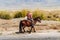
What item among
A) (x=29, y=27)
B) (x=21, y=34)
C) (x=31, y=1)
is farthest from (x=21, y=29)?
(x=31, y=1)

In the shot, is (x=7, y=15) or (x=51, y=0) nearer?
(x=7, y=15)

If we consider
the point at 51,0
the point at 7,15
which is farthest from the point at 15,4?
the point at 7,15

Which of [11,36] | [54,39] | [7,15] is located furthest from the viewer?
[7,15]

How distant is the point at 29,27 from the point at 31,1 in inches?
2375

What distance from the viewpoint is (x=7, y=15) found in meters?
43.3

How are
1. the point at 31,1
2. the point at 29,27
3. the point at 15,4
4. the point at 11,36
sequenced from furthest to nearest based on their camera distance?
the point at 31,1
the point at 15,4
the point at 29,27
the point at 11,36

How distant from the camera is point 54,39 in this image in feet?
94.8

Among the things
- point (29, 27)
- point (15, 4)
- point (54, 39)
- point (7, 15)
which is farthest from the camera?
point (15, 4)

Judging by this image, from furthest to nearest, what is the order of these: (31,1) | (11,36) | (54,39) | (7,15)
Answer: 1. (31,1)
2. (7,15)
3. (11,36)
4. (54,39)

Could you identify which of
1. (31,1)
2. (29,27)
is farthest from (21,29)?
(31,1)

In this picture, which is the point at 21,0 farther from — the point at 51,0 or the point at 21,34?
the point at 21,34

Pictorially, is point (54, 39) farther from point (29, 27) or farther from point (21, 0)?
point (21, 0)

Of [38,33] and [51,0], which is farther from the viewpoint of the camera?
[51,0]

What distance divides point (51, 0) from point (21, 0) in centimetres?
846
